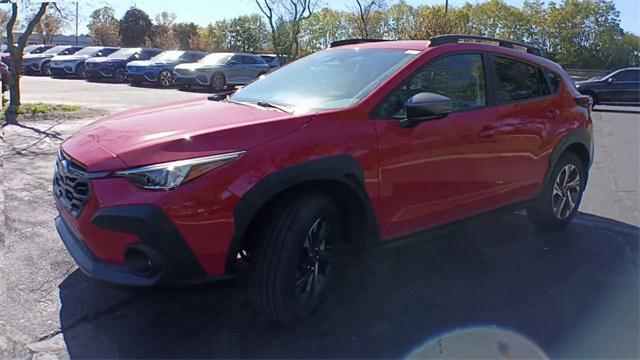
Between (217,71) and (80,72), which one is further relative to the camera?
(80,72)

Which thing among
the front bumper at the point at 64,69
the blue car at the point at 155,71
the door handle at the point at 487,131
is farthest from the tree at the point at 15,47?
the front bumper at the point at 64,69

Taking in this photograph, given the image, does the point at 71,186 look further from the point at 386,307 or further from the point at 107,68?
the point at 107,68

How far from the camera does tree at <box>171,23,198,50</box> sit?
5559cm

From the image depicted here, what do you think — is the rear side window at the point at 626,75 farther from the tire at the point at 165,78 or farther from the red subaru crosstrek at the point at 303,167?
the red subaru crosstrek at the point at 303,167

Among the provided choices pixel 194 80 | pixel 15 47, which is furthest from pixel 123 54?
pixel 15 47

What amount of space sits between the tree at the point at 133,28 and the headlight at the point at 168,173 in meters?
60.5

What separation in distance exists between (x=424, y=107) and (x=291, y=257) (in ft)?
4.18

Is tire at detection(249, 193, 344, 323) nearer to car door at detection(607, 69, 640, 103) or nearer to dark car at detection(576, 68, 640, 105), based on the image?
dark car at detection(576, 68, 640, 105)

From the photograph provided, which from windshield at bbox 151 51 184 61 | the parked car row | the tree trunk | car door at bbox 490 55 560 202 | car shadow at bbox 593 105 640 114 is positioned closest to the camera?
car door at bbox 490 55 560 202

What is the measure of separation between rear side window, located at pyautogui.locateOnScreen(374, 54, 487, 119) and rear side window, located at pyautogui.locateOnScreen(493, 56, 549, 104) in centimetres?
22

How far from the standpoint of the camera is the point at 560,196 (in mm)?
5406

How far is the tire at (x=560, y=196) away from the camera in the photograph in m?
5.22

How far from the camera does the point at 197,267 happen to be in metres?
3.03

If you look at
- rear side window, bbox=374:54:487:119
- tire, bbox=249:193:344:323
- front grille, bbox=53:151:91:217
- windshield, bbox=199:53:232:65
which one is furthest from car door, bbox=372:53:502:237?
windshield, bbox=199:53:232:65
